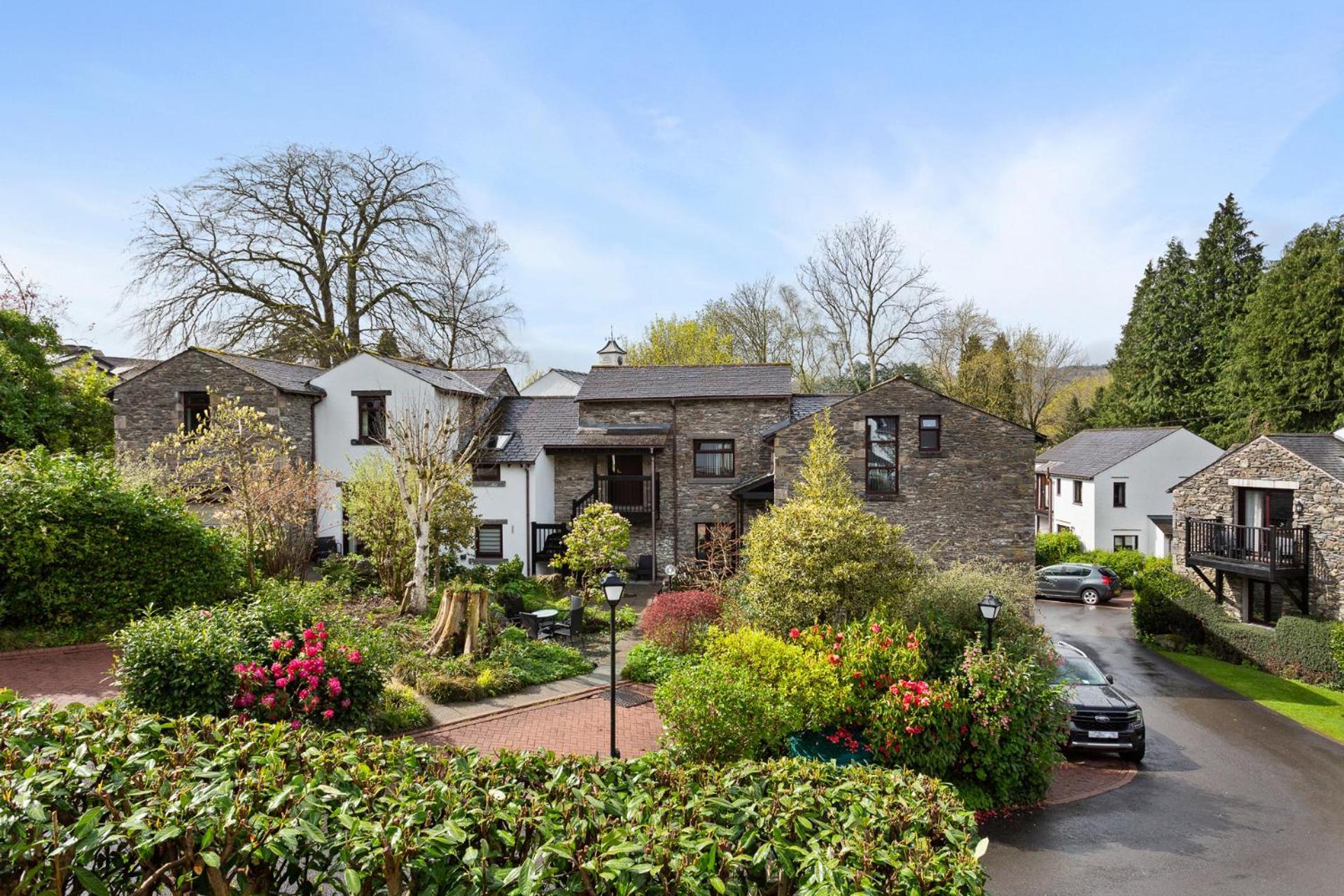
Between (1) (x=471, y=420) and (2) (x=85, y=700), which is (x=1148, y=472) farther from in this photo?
(2) (x=85, y=700)

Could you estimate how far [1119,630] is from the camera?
2188cm

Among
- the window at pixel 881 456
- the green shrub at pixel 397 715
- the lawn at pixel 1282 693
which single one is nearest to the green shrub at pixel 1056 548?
the lawn at pixel 1282 693

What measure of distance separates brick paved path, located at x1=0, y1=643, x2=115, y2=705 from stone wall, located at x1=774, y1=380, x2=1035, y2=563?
1471cm

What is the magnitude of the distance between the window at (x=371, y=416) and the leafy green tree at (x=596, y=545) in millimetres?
7550

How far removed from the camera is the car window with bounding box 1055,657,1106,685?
38.8 feet

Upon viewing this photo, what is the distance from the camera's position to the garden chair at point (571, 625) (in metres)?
14.7

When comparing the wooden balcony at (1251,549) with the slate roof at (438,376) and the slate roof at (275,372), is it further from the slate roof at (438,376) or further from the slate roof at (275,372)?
the slate roof at (275,372)

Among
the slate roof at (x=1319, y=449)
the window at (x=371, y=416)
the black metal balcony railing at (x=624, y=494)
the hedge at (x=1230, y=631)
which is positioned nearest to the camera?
the hedge at (x=1230, y=631)

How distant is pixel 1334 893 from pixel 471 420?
2152cm

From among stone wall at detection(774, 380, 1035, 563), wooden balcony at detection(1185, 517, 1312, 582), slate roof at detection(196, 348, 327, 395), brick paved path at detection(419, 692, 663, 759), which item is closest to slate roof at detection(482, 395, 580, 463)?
slate roof at detection(196, 348, 327, 395)

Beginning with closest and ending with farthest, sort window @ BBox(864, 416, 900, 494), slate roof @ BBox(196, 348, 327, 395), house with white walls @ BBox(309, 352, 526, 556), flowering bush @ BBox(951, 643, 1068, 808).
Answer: flowering bush @ BBox(951, 643, 1068, 808)
window @ BBox(864, 416, 900, 494)
slate roof @ BBox(196, 348, 327, 395)
house with white walls @ BBox(309, 352, 526, 556)

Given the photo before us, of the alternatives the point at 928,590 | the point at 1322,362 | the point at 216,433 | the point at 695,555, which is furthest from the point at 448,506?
the point at 1322,362

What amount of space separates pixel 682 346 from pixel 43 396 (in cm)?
2861

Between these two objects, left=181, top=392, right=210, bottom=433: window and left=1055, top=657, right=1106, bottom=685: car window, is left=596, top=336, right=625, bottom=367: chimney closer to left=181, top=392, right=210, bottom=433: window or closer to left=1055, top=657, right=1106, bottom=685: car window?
left=181, top=392, right=210, bottom=433: window
